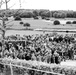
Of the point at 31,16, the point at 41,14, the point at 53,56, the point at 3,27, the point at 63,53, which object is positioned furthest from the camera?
the point at 41,14

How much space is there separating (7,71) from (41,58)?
4.37 m

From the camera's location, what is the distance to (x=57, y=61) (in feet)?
44.1

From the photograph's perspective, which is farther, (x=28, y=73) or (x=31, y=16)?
(x=31, y=16)

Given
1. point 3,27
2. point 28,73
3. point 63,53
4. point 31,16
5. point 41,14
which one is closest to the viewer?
point 28,73

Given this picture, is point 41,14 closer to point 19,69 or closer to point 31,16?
point 31,16

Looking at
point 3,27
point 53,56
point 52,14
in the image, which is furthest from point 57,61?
point 52,14

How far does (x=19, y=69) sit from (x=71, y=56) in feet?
24.6

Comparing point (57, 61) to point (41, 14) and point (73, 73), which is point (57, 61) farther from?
point (41, 14)

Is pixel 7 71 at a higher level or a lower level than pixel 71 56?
higher

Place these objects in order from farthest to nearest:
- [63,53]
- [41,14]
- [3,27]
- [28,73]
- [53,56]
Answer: [41,14]
[63,53]
[53,56]
[3,27]
[28,73]

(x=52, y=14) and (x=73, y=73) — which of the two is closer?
(x=73, y=73)

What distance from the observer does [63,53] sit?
16.4 meters

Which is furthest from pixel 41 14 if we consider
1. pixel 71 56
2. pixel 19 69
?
pixel 19 69

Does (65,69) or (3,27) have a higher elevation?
(3,27)
